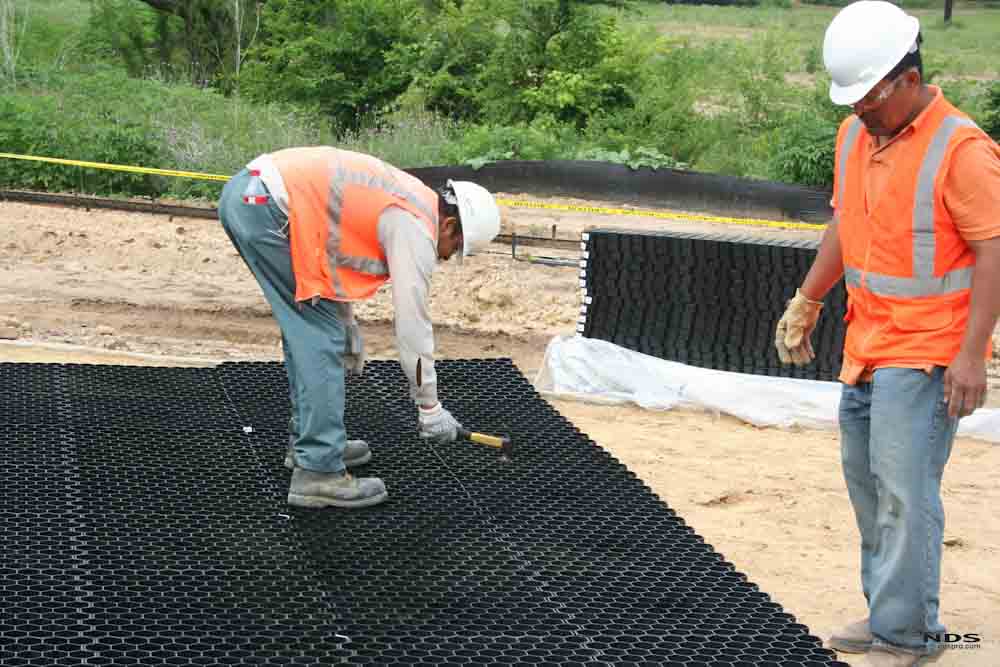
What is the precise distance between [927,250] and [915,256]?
0.04 metres

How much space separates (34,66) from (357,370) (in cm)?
1730

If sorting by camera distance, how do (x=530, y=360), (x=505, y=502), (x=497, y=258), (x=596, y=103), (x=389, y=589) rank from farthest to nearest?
1. (x=596, y=103)
2. (x=497, y=258)
3. (x=530, y=360)
4. (x=505, y=502)
5. (x=389, y=589)

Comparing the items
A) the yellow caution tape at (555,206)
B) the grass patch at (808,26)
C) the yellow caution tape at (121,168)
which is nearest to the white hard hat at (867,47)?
the yellow caution tape at (555,206)

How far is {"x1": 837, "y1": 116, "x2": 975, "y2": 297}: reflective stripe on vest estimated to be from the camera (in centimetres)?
411

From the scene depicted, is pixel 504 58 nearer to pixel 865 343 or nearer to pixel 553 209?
pixel 553 209

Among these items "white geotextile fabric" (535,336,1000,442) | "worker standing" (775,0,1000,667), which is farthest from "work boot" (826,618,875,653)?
"white geotextile fabric" (535,336,1000,442)

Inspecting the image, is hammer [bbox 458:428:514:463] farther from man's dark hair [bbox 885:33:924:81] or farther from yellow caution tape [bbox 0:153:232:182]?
yellow caution tape [bbox 0:153:232:182]

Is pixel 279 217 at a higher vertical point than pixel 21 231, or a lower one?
higher

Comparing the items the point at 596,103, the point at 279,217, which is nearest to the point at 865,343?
the point at 279,217

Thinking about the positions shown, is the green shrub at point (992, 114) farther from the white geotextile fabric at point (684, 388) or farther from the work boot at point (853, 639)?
the work boot at point (853, 639)

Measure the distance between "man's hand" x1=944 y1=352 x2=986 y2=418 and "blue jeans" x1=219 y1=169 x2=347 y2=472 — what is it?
7.94 ft

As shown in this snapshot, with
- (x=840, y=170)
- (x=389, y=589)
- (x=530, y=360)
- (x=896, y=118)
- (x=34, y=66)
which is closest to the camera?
(x=896, y=118)

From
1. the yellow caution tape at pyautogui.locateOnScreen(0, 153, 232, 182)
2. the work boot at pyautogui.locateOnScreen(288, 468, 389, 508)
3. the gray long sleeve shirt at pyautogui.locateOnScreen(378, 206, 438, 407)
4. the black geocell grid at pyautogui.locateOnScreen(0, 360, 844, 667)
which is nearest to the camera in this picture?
the black geocell grid at pyautogui.locateOnScreen(0, 360, 844, 667)

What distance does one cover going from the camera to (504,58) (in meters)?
20.1
